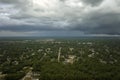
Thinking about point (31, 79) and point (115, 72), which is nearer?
point (31, 79)

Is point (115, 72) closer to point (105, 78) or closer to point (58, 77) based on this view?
point (105, 78)

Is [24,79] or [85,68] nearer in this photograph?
[24,79]

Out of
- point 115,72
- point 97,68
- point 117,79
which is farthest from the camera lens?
point 97,68

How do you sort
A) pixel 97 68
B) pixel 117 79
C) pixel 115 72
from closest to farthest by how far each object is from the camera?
1. pixel 117 79
2. pixel 115 72
3. pixel 97 68

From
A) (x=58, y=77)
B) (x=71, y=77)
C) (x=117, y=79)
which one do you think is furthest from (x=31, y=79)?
(x=117, y=79)

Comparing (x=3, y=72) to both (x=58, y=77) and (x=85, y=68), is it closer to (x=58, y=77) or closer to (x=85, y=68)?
(x=58, y=77)

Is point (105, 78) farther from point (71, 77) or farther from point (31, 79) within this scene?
point (31, 79)

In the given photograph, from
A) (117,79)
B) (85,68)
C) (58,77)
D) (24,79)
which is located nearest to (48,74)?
(58,77)

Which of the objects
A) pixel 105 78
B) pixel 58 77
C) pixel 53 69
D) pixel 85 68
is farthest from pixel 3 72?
pixel 105 78
